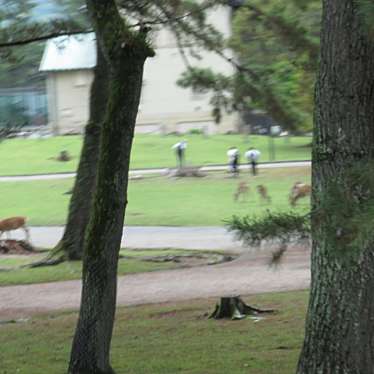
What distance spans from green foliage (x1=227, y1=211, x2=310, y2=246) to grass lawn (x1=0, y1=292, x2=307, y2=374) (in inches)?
115

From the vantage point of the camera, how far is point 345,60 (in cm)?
584

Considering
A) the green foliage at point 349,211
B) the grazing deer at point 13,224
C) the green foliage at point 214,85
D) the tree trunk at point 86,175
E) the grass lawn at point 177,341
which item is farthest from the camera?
the grazing deer at point 13,224

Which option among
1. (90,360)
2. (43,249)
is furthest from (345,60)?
(43,249)

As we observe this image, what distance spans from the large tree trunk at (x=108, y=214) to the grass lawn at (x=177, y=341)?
1300 millimetres

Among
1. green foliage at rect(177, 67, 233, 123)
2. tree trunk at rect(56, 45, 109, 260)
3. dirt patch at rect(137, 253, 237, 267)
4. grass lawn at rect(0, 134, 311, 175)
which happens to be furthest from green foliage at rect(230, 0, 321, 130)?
grass lawn at rect(0, 134, 311, 175)

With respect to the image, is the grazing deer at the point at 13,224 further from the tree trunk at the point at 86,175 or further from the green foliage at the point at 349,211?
the green foliage at the point at 349,211

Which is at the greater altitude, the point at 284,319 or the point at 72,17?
the point at 72,17

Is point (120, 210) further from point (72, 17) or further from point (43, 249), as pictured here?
point (43, 249)

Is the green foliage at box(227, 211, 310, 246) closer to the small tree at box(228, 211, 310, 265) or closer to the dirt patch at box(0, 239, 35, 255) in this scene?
the small tree at box(228, 211, 310, 265)

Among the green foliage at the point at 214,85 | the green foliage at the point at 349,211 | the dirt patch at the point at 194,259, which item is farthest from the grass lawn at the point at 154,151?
the green foliage at the point at 349,211

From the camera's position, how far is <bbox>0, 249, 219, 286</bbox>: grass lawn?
750 inches

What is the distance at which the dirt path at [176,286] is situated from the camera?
1493 cm

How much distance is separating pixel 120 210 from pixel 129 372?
1.99 metres

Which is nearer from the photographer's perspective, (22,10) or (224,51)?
(22,10)
